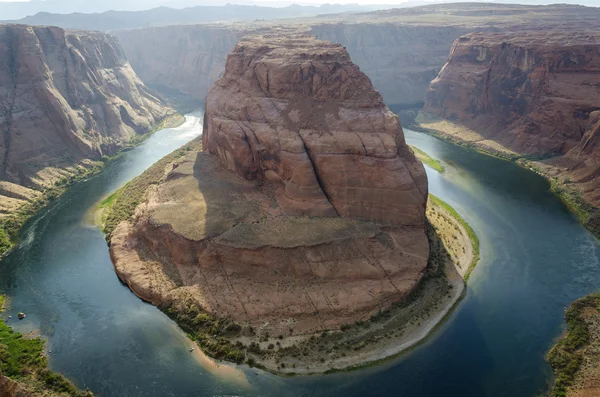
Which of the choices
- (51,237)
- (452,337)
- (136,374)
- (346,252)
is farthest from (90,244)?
(452,337)

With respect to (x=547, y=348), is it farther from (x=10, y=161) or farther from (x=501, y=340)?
(x=10, y=161)

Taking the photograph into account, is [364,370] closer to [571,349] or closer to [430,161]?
[571,349]

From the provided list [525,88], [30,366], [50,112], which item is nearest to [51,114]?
[50,112]

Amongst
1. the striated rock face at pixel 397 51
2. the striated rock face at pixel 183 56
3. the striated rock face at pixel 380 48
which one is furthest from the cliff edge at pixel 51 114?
the striated rock face at pixel 397 51

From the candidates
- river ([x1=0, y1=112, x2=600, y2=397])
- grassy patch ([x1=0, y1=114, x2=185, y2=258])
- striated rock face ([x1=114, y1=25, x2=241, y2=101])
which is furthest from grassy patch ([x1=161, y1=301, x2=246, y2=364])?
striated rock face ([x1=114, y1=25, x2=241, y2=101])

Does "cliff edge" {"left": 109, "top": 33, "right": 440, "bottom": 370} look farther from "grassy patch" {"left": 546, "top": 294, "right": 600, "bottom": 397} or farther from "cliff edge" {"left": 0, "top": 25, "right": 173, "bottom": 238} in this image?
"cliff edge" {"left": 0, "top": 25, "right": 173, "bottom": 238}

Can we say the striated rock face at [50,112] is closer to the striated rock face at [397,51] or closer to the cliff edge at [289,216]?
the cliff edge at [289,216]
